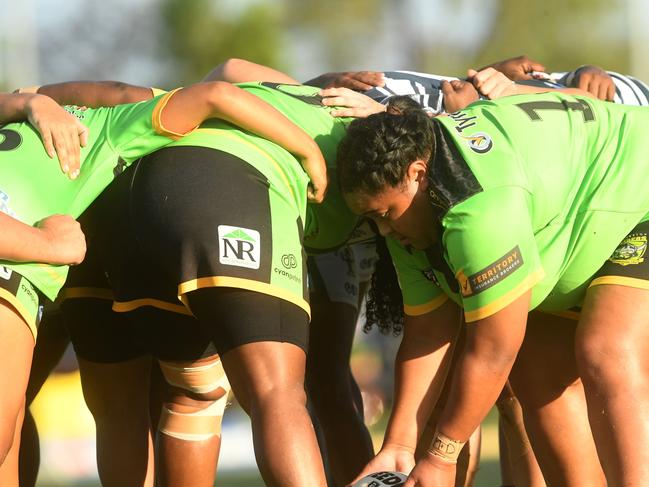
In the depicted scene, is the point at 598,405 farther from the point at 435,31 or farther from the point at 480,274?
the point at 435,31

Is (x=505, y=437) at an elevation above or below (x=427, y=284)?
below

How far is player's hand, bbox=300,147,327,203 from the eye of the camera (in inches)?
154

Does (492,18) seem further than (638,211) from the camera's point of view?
Yes

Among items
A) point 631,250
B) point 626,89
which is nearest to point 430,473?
point 631,250

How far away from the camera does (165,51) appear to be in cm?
2281

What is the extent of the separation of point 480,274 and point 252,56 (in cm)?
1845

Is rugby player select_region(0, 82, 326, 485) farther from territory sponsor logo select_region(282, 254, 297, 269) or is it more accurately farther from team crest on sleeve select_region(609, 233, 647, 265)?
team crest on sleeve select_region(609, 233, 647, 265)

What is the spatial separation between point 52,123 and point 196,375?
108 centimetres

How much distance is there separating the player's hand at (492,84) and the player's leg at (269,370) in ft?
4.48

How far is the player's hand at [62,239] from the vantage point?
12.0 ft

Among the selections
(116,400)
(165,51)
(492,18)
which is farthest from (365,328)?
(492,18)

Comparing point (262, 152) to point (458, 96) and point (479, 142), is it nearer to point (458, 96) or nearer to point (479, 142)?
point (479, 142)

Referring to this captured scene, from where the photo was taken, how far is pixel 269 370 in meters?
3.60

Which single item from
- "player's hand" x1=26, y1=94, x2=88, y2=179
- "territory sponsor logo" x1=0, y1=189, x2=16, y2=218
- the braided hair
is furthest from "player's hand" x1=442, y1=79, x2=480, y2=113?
"territory sponsor logo" x1=0, y1=189, x2=16, y2=218
